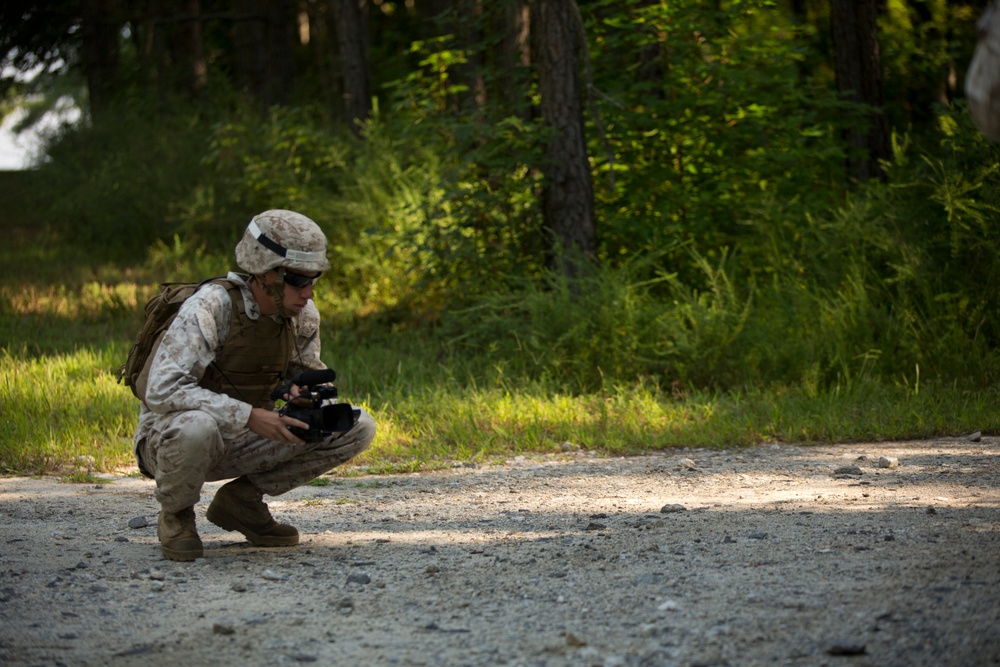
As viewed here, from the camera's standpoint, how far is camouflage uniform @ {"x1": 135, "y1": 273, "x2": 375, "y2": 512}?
13.8ft

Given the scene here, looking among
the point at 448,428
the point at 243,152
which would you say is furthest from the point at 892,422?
the point at 243,152

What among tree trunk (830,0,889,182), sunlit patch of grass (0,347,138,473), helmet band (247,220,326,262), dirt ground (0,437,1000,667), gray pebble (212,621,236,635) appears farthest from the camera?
tree trunk (830,0,889,182)

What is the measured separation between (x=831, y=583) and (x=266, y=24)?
18.4 m

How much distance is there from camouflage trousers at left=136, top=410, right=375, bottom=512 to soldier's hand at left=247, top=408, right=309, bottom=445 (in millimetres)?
172

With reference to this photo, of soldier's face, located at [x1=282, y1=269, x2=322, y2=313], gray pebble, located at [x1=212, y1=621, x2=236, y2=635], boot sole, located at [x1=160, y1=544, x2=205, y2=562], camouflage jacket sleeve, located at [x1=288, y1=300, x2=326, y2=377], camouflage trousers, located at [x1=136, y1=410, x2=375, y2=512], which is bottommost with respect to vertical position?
boot sole, located at [x1=160, y1=544, x2=205, y2=562]

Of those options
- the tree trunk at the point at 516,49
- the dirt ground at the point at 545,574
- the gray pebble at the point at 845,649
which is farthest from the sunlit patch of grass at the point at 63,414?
the gray pebble at the point at 845,649

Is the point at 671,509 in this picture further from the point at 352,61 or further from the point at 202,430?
the point at 352,61

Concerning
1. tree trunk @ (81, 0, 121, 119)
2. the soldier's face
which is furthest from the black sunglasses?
tree trunk @ (81, 0, 121, 119)

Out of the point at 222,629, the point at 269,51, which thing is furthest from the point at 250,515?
the point at 269,51

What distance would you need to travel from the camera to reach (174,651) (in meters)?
3.42

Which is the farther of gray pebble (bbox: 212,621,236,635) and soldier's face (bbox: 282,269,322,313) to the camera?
soldier's face (bbox: 282,269,322,313)

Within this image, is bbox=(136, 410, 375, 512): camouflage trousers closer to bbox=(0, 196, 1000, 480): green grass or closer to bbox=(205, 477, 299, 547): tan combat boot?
bbox=(205, 477, 299, 547): tan combat boot

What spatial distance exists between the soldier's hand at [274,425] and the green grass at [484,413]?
2462 mm

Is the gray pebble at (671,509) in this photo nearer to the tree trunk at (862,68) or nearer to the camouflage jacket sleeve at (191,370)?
the camouflage jacket sleeve at (191,370)
